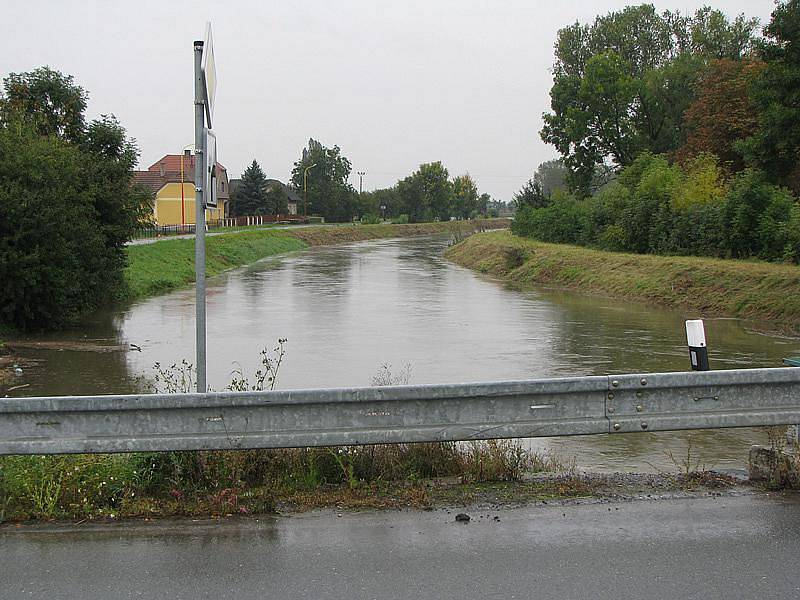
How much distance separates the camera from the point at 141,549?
16.7 feet

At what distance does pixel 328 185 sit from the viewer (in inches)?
4993

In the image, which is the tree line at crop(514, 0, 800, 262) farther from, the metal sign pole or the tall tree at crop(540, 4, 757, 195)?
the metal sign pole

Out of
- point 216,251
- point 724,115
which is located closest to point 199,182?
point 724,115

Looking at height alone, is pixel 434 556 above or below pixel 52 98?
below

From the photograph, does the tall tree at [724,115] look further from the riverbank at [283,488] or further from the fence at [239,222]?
the riverbank at [283,488]

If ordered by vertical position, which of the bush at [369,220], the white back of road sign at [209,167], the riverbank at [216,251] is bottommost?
the riverbank at [216,251]

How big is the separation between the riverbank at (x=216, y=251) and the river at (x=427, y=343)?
1930 millimetres

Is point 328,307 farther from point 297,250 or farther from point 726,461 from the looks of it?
point 297,250

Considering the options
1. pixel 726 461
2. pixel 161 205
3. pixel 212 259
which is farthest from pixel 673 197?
pixel 161 205

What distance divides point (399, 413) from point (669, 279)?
2614 centimetres

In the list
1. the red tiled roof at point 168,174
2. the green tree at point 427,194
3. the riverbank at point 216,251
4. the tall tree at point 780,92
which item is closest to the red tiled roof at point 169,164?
the red tiled roof at point 168,174

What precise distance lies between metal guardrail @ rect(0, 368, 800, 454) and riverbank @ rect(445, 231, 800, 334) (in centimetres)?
1697

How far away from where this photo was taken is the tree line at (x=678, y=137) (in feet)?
74.0

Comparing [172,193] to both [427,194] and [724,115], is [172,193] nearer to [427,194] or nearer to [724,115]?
[427,194]
